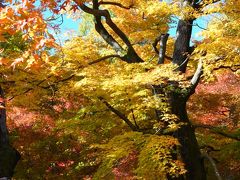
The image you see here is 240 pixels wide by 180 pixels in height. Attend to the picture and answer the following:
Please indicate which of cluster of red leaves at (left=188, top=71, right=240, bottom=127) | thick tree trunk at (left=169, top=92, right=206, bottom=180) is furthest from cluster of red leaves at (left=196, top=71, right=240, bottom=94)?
thick tree trunk at (left=169, top=92, right=206, bottom=180)

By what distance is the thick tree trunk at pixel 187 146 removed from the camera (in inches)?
344

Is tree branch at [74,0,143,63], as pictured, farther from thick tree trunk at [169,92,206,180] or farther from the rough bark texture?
thick tree trunk at [169,92,206,180]

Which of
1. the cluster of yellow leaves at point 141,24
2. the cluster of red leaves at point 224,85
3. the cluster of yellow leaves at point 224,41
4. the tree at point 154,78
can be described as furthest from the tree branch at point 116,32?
the cluster of red leaves at point 224,85

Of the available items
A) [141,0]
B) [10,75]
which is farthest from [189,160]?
[10,75]

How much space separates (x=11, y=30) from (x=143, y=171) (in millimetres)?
4212

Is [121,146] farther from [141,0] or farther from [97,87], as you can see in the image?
[141,0]

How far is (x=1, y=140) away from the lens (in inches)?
358

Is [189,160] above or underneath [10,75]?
underneath

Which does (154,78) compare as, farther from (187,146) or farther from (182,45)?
(182,45)

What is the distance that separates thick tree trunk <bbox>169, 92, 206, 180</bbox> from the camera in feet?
28.7

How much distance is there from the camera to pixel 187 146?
28.8 ft

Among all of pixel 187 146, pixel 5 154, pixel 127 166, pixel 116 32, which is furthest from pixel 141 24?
pixel 5 154

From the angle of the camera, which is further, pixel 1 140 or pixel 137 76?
pixel 1 140

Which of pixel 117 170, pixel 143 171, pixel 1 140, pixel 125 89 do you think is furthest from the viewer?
pixel 117 170
